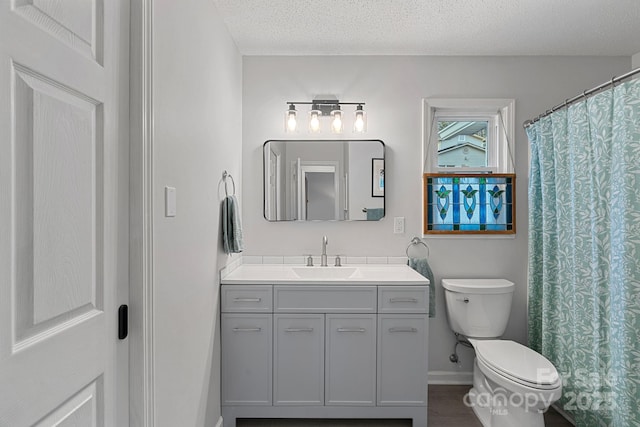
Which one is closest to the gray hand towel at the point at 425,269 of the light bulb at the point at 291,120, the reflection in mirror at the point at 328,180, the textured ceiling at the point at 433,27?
the reflection in mirror at the point at 328,180

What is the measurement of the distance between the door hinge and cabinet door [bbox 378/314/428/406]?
143 cm

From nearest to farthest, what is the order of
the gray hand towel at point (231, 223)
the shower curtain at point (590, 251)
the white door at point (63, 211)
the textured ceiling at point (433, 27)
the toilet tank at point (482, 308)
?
the white door at point (63, 211)
the shower curtain at point (590, 251)
the textured ceiling at point (433, 27)
the gray hand towel at point (231, 223)
the toilet tank at point (482, 308)

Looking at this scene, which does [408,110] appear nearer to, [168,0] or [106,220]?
[168,0]

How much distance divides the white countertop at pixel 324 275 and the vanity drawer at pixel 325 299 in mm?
36

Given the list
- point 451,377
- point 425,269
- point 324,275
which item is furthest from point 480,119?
point 451,377

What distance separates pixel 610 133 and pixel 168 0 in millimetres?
2110

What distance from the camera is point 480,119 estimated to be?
2.77 meters

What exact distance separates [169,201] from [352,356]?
1386 mm

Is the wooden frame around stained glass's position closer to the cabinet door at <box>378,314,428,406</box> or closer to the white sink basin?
the white sink basin

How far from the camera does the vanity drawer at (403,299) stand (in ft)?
6.90

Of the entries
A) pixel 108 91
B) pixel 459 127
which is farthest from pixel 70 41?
pixel 459 127

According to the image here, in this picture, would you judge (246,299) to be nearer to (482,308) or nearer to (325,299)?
(325,299)

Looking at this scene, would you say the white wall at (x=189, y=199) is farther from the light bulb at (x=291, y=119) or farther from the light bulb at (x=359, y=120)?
the light bulb at (x=359, y=120)

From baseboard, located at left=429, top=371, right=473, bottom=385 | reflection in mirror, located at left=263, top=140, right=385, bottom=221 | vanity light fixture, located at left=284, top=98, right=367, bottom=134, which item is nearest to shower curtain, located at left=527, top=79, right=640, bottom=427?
baseboard, located at left=429, top=371, right=473, bottom=385
